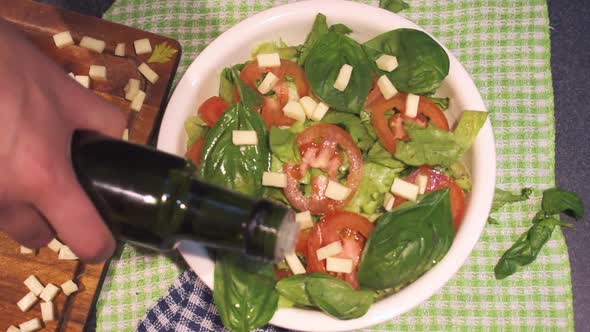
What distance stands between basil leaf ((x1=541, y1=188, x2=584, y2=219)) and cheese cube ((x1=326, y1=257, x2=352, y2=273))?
455mm

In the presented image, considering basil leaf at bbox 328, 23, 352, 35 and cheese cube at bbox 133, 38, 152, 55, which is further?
cheese cube at bbox 133, 38, 152, 55

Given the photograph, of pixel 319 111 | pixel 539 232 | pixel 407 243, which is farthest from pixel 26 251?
pixel 539 232

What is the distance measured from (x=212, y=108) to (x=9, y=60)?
0.39 metres

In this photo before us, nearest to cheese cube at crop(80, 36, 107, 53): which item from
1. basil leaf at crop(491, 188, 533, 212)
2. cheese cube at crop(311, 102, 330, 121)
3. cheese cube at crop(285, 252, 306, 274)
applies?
cheese cube at crop(311, 102, 330, 121)

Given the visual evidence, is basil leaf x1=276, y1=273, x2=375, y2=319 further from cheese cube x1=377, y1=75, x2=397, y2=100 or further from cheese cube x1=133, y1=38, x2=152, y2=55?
cheese cube x1=133, y1=38, x2=152, y2=55

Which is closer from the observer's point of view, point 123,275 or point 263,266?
point 263,266

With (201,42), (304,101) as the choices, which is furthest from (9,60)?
(201,42)

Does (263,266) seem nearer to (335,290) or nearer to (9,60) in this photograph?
(335,290)

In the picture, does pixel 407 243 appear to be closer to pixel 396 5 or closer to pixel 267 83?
pixel 267 83

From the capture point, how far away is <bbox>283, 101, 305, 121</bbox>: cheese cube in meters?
1.02

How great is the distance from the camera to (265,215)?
2.36ft

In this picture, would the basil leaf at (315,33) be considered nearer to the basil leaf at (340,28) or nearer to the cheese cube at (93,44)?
the basil leaf at (340,28)

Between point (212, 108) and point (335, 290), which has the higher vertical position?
point (212, 108)

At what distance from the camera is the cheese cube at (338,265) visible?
3.13 feet
